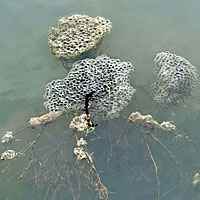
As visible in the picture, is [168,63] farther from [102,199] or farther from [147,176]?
[102,199]

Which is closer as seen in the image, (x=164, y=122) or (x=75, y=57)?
(x=164, y=122)

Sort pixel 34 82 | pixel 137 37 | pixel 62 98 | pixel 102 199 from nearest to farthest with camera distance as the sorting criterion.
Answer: pixel 102 199, pixel 62 98, pixel 34 82, pixel 137 37

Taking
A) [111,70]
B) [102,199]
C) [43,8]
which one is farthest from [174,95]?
[43,8]

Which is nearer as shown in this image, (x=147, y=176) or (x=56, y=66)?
(x=147, y=176)

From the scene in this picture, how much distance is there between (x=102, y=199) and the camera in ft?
9.85

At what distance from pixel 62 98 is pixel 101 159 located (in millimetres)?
699

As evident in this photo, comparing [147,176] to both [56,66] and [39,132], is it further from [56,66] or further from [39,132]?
[56,66]

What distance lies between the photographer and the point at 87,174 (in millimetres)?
3078

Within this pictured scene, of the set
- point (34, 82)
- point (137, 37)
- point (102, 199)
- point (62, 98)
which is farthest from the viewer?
point (137, 37)

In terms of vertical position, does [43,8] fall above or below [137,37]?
above

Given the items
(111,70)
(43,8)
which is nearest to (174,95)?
(111,70)

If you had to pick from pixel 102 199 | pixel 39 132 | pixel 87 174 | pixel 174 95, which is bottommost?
pixel 102 199

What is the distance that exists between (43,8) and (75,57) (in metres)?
0.92

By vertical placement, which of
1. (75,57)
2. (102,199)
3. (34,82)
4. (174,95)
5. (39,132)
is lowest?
(102,199)
